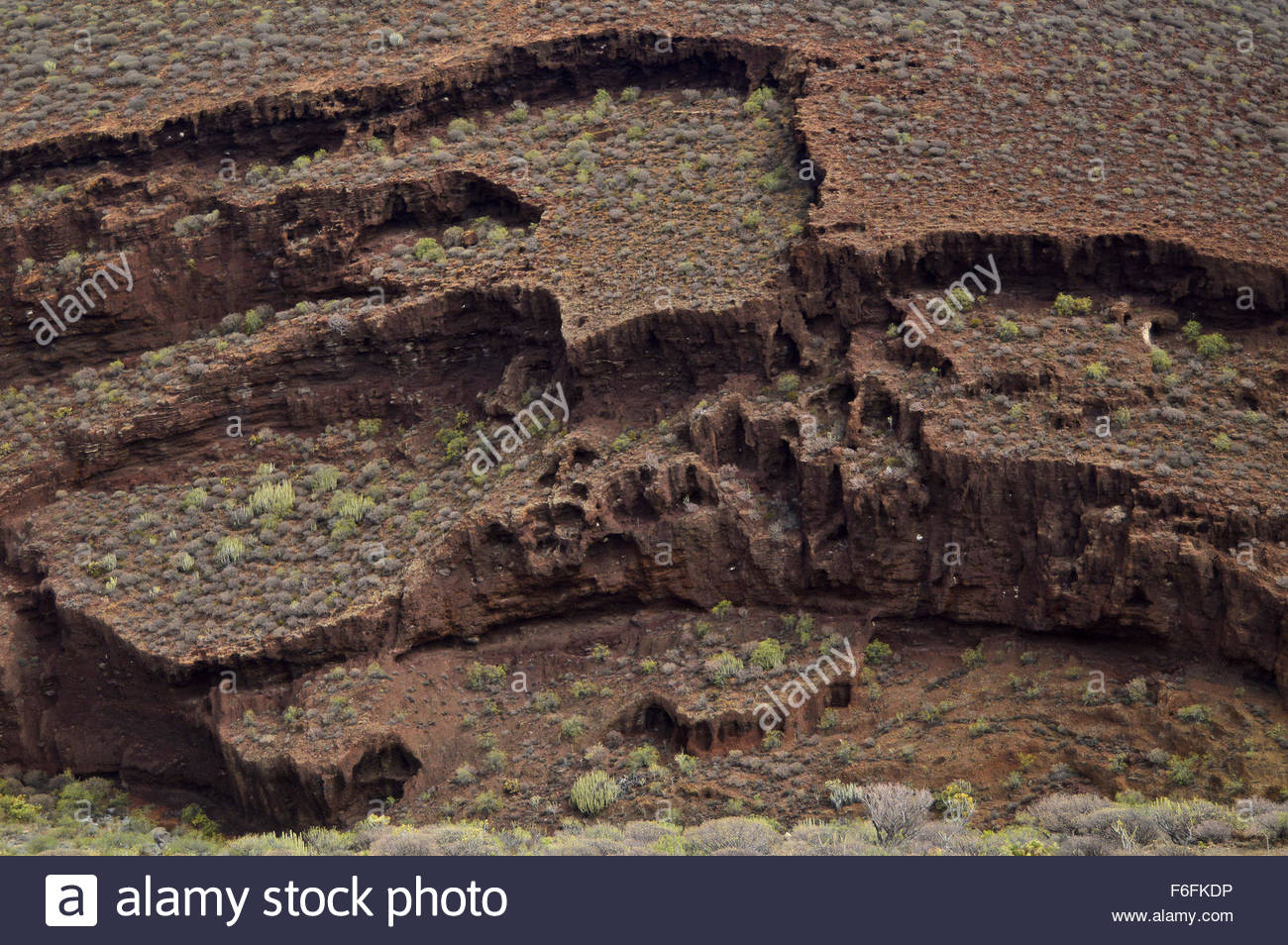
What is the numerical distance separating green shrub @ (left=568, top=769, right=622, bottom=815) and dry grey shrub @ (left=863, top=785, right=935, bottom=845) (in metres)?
4.00

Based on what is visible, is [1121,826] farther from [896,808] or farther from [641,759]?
[641,759]

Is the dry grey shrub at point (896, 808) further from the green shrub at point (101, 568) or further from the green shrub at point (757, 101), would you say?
the green shrub at point (757, 101)

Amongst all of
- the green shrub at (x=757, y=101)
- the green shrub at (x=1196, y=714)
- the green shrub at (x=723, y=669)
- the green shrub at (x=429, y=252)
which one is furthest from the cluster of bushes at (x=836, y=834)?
the green shrub at (x=757, y=101)

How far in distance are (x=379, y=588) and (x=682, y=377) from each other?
689 centimetres

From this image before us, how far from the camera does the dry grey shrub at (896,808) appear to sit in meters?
26.2

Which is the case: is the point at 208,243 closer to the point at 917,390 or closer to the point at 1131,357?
the point at 917,390

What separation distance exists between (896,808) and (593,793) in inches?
196

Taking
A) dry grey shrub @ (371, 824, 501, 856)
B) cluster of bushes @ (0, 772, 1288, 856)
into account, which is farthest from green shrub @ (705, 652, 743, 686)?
dry grey shrub @ (371, 824, 501, 856)

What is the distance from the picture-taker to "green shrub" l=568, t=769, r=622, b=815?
28844 mm

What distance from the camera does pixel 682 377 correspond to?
112 ft

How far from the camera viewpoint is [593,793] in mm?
28906

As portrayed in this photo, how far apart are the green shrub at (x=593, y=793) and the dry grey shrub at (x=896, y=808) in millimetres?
4002

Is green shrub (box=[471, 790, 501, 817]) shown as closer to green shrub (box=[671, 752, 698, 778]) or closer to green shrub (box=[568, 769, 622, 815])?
green shrub (box=[568, 769, 622, 815])

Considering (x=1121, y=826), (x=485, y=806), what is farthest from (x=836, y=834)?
(x=485, y=806)
